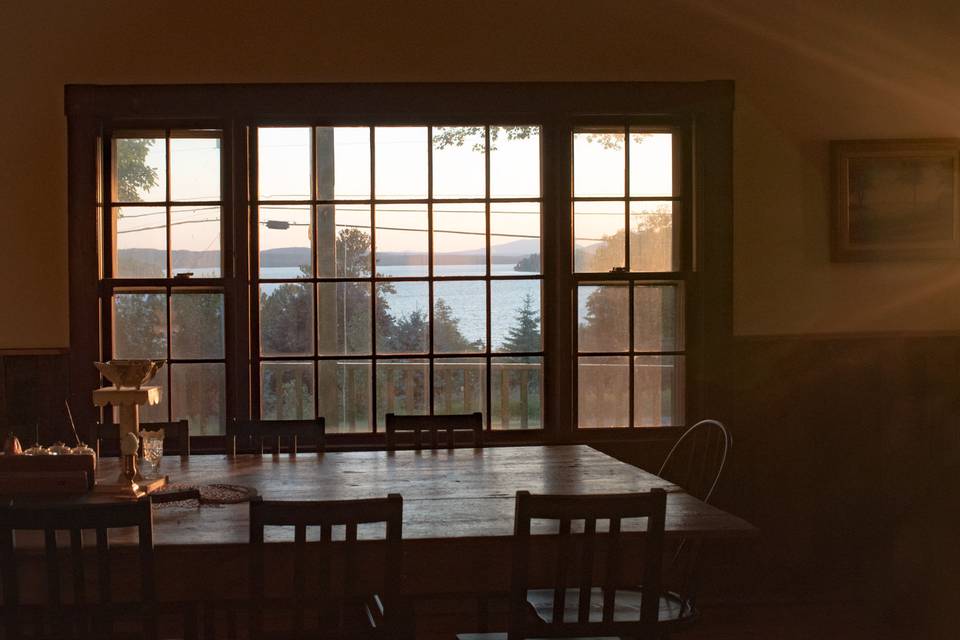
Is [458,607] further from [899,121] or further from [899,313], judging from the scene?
[899,121]

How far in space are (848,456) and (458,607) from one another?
216 centimetres

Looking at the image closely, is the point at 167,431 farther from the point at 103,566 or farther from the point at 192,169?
the point at 103,566

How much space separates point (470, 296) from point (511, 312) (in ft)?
0.74

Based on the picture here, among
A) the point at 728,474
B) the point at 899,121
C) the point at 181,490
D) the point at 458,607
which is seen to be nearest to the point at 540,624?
the point at 181,490

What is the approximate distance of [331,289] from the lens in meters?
4.91

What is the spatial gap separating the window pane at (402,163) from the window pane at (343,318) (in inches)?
19.9

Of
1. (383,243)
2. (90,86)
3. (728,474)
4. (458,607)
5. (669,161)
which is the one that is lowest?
(458,607)

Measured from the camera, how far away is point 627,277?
501 centimetres

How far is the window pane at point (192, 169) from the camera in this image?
485cm

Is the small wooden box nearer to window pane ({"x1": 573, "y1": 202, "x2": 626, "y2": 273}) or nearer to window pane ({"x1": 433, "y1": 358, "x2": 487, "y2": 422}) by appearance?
window pane ({"x1": 433, "y1": 358, "x2": 487, "y2": 422})

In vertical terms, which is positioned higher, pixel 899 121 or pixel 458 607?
pixel 899 121

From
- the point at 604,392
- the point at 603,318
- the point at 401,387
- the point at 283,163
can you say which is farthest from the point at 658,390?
the point at 283,163

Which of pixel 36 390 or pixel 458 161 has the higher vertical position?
pixel 458 161

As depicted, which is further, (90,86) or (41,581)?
(90,86)
